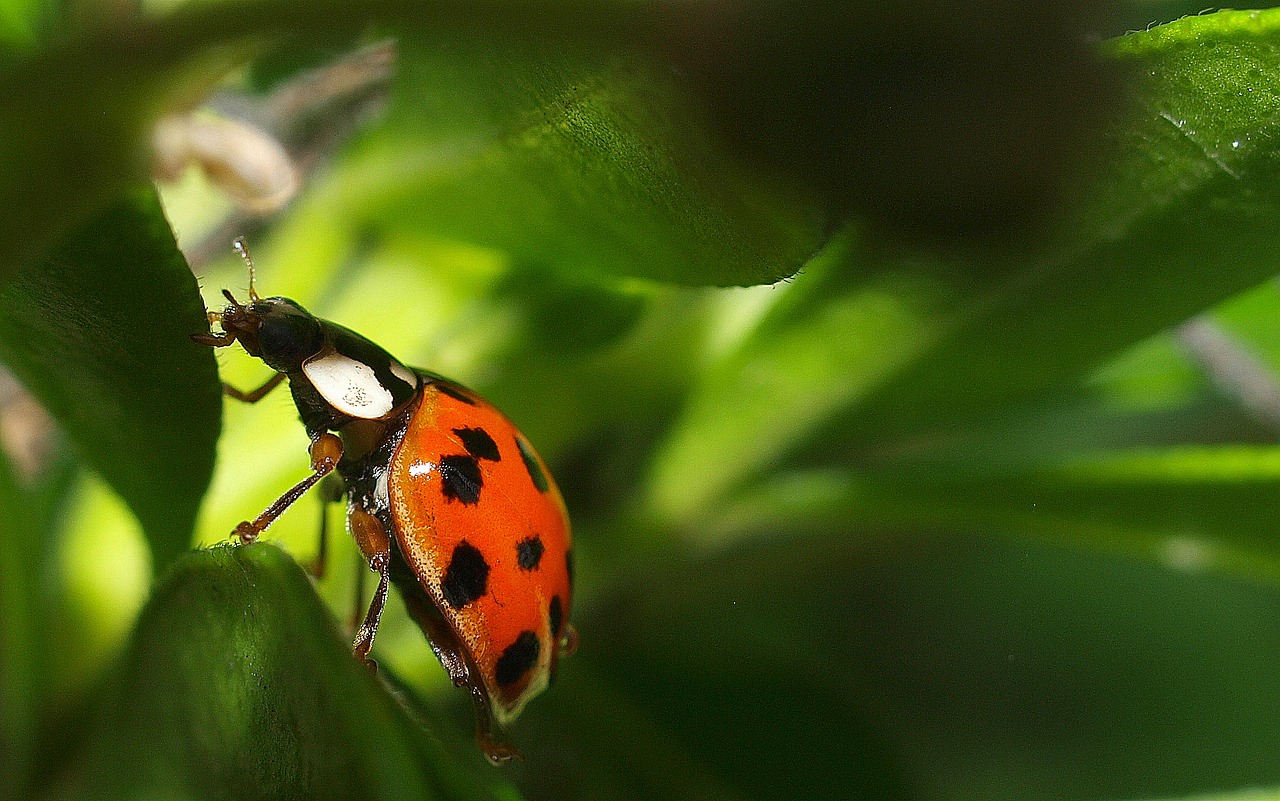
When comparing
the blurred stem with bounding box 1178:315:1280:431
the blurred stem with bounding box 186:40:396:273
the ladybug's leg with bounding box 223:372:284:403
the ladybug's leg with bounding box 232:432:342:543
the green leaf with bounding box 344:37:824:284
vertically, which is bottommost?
the blurred stem with bounding box 1178:315:1280:431

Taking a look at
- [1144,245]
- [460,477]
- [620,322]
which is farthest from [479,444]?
[1144,245]

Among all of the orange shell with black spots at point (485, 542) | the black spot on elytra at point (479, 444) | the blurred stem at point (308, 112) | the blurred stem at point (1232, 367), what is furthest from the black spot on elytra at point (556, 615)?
the blurred stem at point (1232, 367)

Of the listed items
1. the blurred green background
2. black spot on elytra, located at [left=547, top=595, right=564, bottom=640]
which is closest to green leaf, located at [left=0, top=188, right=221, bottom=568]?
the blurred green background

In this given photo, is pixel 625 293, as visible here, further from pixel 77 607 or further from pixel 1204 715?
pixel 1204 715

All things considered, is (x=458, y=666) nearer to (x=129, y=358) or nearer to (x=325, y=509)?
(x=325, y=509)

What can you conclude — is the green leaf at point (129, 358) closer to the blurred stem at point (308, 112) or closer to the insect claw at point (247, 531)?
the insect claw at point (247, 531)

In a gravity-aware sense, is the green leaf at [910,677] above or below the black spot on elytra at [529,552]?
below

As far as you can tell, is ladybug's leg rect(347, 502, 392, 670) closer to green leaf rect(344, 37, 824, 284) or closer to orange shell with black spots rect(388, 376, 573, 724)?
orange shell with black spots rect(388, 376, 573, 724)
